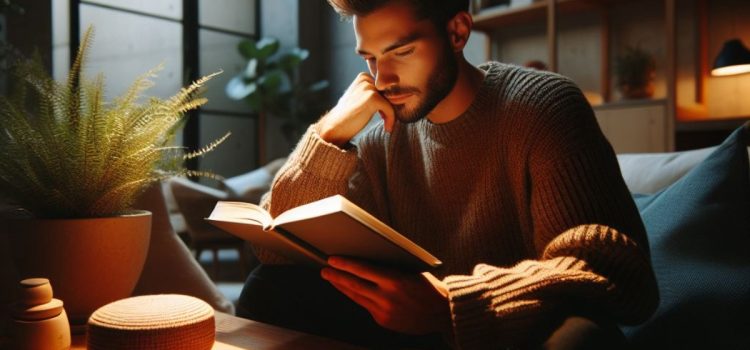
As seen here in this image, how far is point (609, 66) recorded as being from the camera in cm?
323

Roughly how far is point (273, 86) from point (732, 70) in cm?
324

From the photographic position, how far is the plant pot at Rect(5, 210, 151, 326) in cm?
89

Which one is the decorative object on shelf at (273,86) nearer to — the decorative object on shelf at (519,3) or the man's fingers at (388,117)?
the decorative object on shelf at (519,3)

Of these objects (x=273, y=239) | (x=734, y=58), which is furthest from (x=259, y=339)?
(x=734, y=58)

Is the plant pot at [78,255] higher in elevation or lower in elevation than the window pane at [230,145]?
lower

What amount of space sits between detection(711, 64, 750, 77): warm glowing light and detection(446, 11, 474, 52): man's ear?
187 cm

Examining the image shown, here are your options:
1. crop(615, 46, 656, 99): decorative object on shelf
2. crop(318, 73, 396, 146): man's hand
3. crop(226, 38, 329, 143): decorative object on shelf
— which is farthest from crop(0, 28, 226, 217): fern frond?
crop(226, 38, 329, 143): decorative object on shelf

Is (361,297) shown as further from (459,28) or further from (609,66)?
(609,66)

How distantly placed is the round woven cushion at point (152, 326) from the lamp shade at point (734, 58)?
2.51 meters

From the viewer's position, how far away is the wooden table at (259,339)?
2.74 feet

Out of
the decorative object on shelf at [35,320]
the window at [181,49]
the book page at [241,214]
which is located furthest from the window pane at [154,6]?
the decorative object on shelf at [35,320]

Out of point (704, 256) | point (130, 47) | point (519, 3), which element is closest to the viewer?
point (704, 256)

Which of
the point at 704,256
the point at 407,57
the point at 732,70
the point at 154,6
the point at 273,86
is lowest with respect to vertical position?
the point at 704,256

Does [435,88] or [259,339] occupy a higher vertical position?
[435,88]
